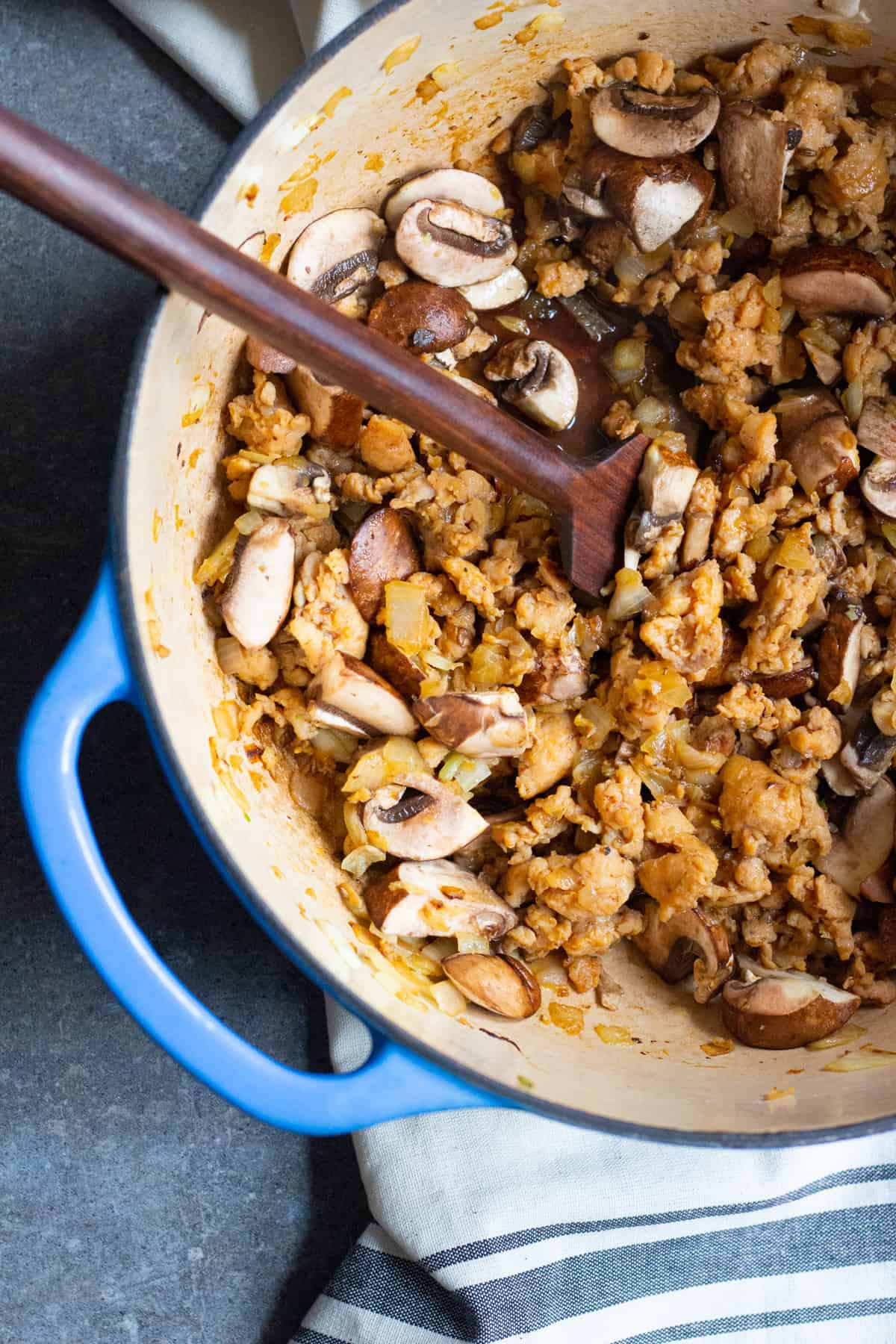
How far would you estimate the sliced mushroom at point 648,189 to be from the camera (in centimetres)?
163

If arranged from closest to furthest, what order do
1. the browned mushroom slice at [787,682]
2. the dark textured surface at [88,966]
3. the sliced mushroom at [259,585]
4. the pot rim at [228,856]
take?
1. the pot rim at [228,856]
2. the sliced mushroom at [259,585]
3. the browned mushroom slice at [787,682]
4. the dark textured surface at [88,966]

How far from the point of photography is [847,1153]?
1.83 meters

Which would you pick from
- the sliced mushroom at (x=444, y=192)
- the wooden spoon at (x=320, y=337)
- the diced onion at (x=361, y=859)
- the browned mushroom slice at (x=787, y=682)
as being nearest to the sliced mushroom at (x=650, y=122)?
the sliced mushroom at (x=444, y=192)

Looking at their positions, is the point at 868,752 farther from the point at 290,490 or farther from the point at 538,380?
the point at 290,490

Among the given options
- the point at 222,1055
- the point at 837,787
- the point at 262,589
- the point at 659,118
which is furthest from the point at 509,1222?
the point at 659,118

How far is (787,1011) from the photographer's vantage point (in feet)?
5.28

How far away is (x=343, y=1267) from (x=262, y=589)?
1.06 meters

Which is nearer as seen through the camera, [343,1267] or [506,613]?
[506,613]

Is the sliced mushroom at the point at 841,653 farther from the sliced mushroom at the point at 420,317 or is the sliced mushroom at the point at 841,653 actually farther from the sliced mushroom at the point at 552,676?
the sliced mushroom at the point at 420,317

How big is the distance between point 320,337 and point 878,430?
864mm

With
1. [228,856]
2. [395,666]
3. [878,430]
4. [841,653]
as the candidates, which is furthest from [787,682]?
[228,856]

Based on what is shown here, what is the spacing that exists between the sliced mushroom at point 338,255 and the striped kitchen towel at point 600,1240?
107cm

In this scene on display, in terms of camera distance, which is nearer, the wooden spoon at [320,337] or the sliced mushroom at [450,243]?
the wooden spoon at [320,337]

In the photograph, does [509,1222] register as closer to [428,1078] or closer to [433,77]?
[428,1078]
